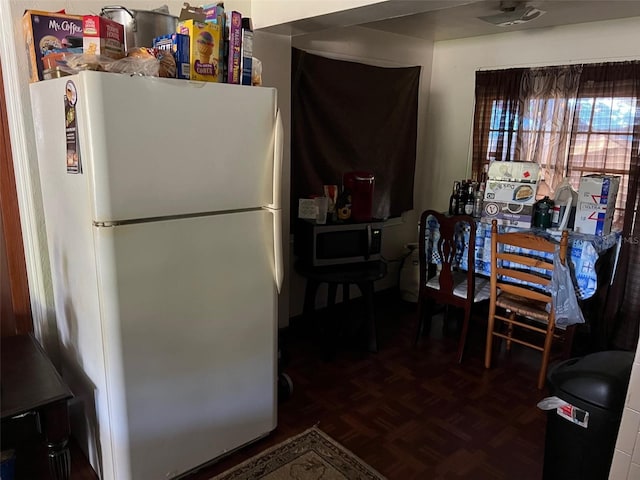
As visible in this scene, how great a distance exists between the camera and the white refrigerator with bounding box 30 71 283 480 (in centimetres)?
155

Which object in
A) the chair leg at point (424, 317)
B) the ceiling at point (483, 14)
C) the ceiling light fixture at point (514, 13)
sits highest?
the ceiling at point (483, 14)

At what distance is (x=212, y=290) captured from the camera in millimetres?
1864

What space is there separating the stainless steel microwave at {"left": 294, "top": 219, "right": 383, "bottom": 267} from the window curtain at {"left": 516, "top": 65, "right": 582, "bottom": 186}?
1.45 meters

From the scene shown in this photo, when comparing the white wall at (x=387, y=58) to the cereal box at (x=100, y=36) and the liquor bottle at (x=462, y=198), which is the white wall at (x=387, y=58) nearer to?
the liquor bottle at (x=462, y=198)

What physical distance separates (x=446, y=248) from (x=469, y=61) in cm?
184

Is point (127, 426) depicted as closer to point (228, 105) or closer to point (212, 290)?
point (212, 290)

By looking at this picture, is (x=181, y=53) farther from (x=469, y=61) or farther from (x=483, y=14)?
(x=469, y=61)

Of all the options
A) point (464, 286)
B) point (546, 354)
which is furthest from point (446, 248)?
point (546, 354)

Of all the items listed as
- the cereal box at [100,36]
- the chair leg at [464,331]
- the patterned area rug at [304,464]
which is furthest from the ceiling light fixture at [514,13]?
the patterned area rug at [304,464]

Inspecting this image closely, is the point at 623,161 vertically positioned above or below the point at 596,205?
above

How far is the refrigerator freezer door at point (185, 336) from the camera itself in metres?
1.65

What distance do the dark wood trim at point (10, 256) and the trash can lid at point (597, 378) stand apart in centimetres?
223

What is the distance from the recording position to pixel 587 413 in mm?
1571

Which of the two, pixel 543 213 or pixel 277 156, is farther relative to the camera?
pixel 543 213
